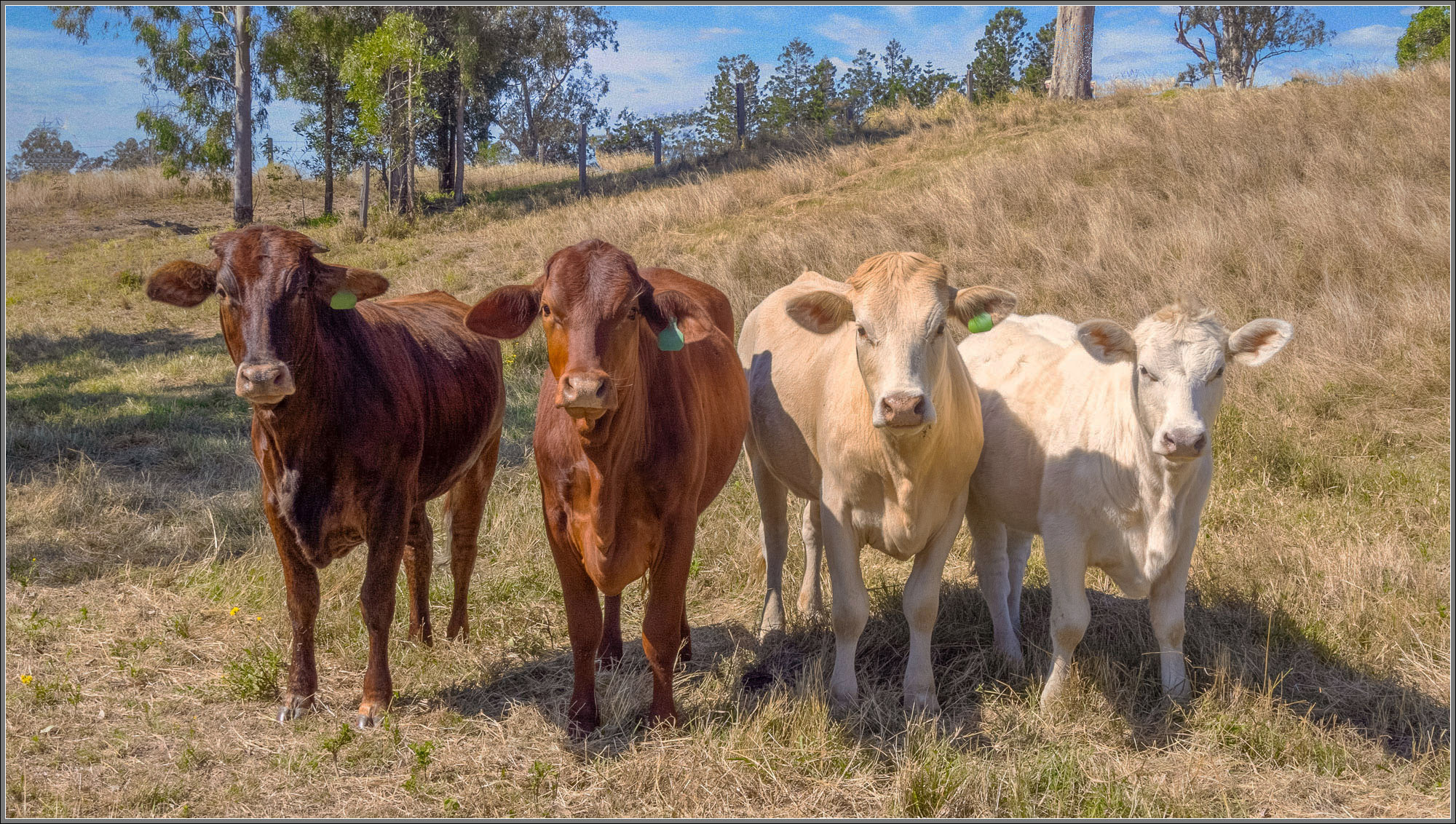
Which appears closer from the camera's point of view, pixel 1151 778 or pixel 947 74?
pixel 1151 778

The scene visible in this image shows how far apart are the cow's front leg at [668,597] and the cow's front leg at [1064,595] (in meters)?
1.64

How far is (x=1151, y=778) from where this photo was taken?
12.2 feet

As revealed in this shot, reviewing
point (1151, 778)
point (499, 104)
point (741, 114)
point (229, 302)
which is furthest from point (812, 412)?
point (499, 104)

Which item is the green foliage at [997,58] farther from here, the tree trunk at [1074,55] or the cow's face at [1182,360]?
the cow's face at [1182,360]

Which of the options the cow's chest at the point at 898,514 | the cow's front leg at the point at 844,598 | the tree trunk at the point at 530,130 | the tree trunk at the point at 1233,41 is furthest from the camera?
the tree trunk at the point at 530,130

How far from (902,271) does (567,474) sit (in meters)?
1.62

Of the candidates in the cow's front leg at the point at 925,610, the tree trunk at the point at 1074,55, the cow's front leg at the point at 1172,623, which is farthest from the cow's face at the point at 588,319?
the tree trunk at the point at 1074,55

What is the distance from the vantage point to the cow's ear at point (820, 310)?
4.11 metres

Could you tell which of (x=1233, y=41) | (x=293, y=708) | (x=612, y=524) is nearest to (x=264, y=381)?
(x=612, y=524)

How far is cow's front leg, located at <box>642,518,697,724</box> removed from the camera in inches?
159

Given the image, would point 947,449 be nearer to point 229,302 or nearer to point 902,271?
point 902,271

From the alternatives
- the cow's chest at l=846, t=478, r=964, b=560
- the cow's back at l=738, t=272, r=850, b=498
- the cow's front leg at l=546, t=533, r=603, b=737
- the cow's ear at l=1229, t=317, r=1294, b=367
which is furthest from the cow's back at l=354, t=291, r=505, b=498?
the cow's ear at l=1229, t=317, r=1294, b=367

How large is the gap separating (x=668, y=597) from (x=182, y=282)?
97.0 inches

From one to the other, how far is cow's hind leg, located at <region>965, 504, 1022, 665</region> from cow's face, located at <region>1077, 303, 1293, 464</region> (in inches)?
42.3
